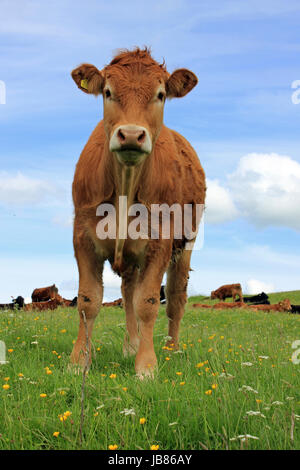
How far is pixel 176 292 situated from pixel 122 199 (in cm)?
276

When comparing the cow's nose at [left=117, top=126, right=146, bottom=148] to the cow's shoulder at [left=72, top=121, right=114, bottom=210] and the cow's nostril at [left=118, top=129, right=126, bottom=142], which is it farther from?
the cow's shoulder at [left=72, top=121, right=114, bottom=210]

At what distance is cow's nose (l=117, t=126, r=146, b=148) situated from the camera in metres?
4.80

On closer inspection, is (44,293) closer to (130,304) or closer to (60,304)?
(60,304)

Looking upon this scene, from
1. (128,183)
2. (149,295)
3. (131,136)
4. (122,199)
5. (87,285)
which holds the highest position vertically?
(131,136)

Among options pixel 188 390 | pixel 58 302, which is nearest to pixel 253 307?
pixel 58 302

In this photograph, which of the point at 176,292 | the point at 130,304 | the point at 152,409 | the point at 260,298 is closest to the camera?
the point at 152,409

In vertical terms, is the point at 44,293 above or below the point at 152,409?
above

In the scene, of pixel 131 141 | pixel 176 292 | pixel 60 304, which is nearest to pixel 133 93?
pixel 131 141

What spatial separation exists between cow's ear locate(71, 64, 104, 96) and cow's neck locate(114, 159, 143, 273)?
0.91m

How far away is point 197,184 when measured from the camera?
8156mm

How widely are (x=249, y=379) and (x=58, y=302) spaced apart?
14611mm

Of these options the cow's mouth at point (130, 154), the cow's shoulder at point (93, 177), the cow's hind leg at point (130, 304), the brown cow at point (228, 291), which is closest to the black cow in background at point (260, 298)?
the brown cow at point (228, 291)

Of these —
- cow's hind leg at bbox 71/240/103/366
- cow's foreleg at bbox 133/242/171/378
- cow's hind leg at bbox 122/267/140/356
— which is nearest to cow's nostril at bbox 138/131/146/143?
cow's foreleg at bbox 133/242/171/378

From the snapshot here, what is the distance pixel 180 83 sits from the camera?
595 centimetres
